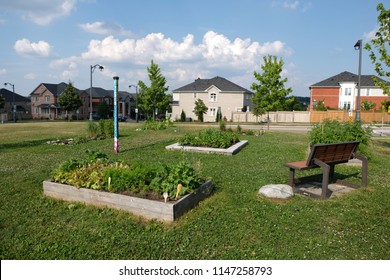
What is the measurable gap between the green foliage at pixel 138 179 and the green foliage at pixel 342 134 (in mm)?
5918

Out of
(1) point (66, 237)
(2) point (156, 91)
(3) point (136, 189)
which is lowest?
(1) point (66, 237)

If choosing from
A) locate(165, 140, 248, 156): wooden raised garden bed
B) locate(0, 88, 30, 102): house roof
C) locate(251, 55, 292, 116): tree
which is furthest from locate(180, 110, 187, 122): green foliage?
locate(0, 88, 30, 102): house roof

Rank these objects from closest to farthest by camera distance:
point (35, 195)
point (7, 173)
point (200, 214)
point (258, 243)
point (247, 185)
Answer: point (258, 243)
point (200, 214)
point (35, 195)
point (247, 185)
point (7, 173)

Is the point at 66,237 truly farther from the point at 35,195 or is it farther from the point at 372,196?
the point at 372,196

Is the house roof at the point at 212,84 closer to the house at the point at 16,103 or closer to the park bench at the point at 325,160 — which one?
the house at the point at 16,103

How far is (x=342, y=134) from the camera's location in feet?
31.7

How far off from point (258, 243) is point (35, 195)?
4.49 meters

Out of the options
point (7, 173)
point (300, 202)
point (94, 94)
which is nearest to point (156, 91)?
point (94, 94)

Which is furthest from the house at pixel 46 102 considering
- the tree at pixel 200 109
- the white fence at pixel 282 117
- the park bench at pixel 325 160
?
the park bench at pixel 325 160

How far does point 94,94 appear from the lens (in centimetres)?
7794

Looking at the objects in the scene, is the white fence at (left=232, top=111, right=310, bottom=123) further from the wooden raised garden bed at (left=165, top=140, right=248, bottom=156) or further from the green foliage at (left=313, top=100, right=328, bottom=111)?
the wooden raised garden bed at (left=165, top=140, right=248, bottom=156)

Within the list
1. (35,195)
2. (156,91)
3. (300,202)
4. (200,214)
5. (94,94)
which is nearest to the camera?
(200,214)

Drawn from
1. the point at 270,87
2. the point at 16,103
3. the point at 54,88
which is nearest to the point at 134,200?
the point at 270,87

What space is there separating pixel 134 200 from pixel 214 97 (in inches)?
2072
